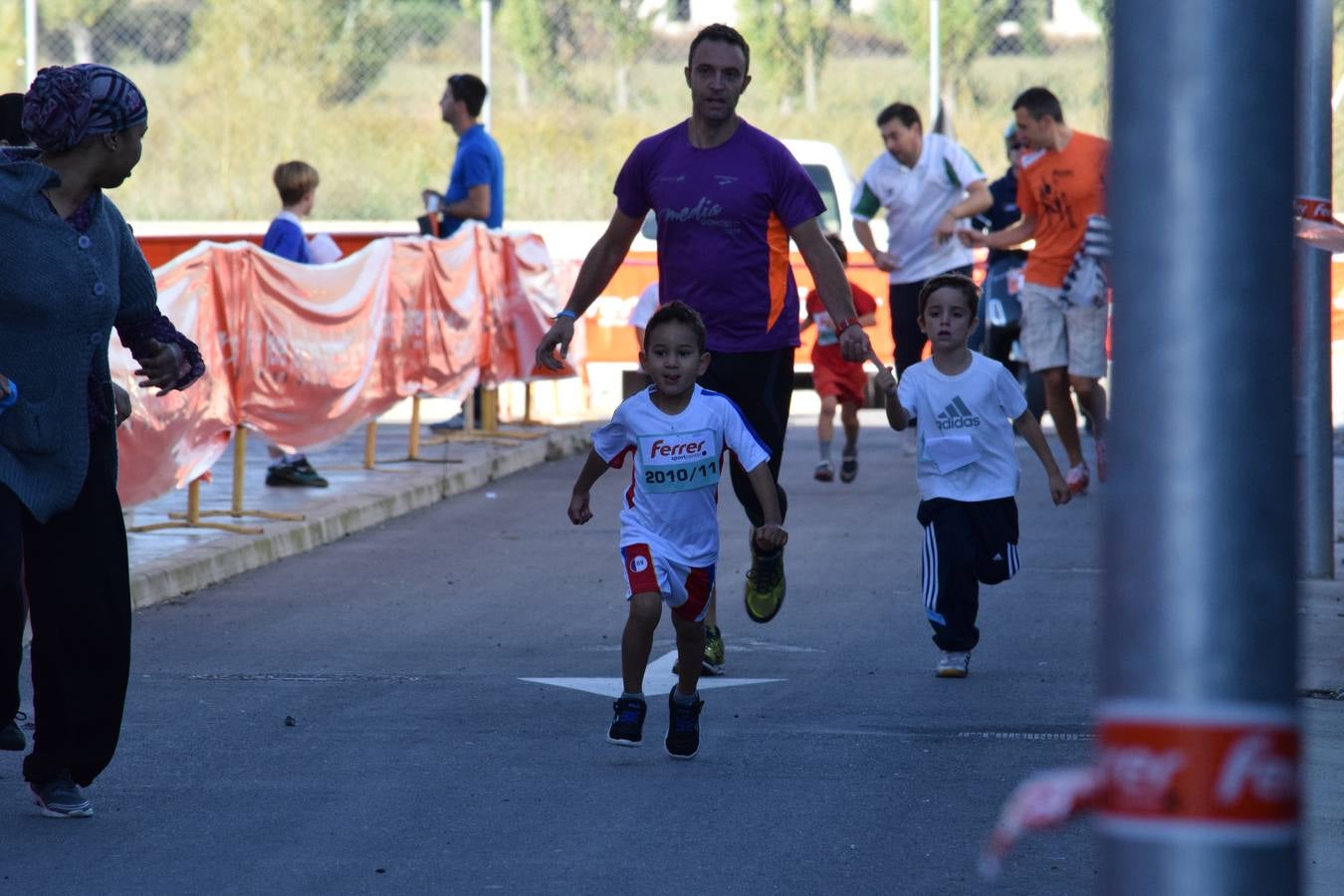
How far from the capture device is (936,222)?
1433 centimetres

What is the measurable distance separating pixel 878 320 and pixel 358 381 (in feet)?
23.0

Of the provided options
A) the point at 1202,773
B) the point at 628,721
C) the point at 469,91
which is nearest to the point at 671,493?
the point at 628,721

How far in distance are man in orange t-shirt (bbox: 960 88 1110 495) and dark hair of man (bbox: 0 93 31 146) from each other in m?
6.55

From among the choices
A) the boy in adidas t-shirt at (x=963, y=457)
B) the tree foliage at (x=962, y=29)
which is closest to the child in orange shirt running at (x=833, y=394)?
the boy in adidas t-shirt at (x=963, y=457)

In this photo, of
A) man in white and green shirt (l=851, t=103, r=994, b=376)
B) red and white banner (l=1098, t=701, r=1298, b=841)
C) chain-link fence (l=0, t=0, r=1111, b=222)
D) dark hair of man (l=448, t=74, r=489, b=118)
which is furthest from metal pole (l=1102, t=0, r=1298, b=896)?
chain-link fence (l=0, t=0, r=1111, b=222)

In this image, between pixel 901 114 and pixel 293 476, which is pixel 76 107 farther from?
pixel 901 114

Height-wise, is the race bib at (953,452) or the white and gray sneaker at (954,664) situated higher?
the race bib at (953,452)

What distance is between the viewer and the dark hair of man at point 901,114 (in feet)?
46.6

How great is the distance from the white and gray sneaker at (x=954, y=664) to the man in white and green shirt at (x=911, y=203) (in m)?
6.77

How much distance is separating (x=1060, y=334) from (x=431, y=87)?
20.0 meters

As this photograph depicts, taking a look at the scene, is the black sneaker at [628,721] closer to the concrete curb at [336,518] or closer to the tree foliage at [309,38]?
the concrete curb at [336,518]

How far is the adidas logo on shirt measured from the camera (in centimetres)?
766

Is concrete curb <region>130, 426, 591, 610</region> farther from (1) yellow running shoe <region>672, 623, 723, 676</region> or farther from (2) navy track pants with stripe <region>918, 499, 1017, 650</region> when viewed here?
(2) navy track pants with stripe <region>918, 499, 1017, 650</region>

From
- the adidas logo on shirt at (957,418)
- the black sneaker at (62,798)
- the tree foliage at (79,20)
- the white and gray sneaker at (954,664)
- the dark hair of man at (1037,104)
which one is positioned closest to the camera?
the black sneaker at (62,798)
